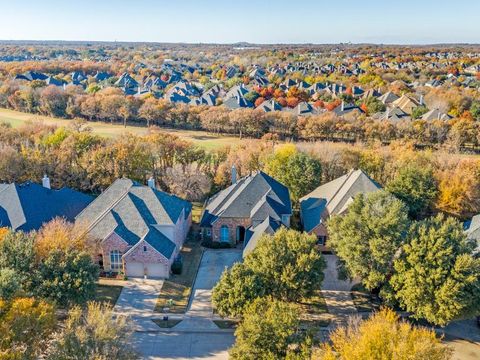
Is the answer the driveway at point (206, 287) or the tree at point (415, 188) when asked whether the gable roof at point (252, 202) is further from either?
the tree at point (415, 188)

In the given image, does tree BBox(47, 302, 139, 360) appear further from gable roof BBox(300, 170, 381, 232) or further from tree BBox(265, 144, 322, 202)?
tree BBox(265, 144, 322, 202)

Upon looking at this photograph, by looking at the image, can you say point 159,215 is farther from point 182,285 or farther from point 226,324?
point 226,324

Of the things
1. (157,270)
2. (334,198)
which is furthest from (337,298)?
(157,270)

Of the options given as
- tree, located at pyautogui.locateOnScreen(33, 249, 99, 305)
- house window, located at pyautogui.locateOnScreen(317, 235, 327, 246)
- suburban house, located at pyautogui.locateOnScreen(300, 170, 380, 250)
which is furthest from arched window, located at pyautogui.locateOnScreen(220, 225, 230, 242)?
tree, located at pyautogui.locateOnScreen(33, 249, 99, 305)

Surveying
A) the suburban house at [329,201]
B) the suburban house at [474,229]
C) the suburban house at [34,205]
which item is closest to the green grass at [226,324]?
the suburban house at [329,201]

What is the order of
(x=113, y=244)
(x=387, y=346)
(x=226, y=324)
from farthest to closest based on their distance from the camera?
1. (x=113, y=244)
2. (x=226, y=324)
3. (x=387, y=346)

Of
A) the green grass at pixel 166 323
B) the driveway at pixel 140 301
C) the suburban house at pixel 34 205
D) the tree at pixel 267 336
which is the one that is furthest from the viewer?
the suburban house at pixel 34 205
